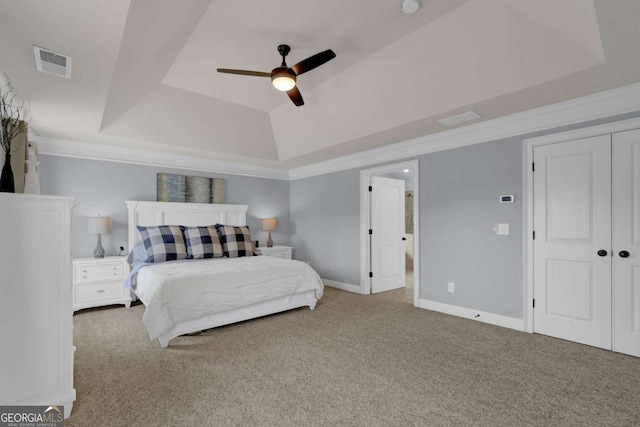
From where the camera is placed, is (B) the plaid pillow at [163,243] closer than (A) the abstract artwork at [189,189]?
Yes

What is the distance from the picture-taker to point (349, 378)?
7.63 feet

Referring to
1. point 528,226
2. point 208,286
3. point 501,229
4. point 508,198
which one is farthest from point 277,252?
point 528,226

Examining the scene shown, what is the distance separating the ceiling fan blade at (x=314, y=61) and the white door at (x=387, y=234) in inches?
114

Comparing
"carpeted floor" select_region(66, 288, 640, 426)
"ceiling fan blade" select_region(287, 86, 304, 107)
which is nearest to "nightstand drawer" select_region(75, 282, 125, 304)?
"carpeted floor" select_region(66, 288, 640, 426)

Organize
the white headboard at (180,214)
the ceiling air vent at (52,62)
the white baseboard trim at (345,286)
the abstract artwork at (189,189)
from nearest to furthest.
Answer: the ceiling air vent at (52,62), the white headboard at (180,214), the abstract artwork at (189,189), the white baseboard trim at (345,286)

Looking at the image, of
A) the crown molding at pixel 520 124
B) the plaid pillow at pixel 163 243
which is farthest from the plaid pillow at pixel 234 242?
the crown molding at pixel 520 124

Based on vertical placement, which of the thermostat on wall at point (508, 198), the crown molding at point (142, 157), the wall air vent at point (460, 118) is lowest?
the thermostat on wall at point (508, 198)

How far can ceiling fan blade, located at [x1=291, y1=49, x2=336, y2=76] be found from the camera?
91.6 inches

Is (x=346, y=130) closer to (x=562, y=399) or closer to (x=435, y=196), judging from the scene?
(x=435, y=196)

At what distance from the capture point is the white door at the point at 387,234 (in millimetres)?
5148

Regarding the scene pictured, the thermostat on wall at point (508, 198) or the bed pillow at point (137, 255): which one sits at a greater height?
the thermostat on wall at point (508, 198)

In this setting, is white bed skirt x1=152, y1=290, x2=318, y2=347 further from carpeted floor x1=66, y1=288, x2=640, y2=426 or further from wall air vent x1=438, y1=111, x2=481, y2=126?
wall air vent x1=438, y1=111, x2=481, y2=126

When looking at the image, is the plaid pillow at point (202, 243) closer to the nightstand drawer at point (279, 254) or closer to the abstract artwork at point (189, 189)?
the abstract artwork at point (189, 189)

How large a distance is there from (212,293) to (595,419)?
3110mm
